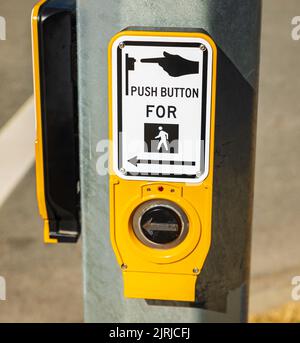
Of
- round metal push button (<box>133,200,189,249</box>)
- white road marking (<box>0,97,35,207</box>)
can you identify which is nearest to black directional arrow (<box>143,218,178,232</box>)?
round metal push button (<box>133,200,189,249</box>)

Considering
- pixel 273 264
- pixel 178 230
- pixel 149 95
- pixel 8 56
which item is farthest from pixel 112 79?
pixel 8 56

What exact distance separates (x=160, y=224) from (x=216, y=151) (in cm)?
26

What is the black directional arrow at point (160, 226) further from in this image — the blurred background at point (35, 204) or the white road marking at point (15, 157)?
the white road marking at point (15, 157)

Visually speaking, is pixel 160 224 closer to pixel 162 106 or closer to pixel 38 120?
pixel 162 106

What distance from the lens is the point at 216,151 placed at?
1949 mm

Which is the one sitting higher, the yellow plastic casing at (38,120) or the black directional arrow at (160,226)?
the yellow plastic casing at (38,120)

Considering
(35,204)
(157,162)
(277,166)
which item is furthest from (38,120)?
(277,166)

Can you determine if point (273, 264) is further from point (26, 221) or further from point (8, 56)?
point (8, 56)

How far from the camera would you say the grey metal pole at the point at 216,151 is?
1.85 metres

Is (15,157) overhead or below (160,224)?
below

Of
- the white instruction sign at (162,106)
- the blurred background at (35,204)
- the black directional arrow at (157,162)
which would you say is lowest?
the blurred background at (35,204)

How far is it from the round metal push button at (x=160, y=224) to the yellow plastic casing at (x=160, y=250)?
0.02m

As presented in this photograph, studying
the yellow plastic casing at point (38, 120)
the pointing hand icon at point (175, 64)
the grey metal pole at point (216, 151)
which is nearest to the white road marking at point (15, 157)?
the yellow plastic casing at point (38, 120)

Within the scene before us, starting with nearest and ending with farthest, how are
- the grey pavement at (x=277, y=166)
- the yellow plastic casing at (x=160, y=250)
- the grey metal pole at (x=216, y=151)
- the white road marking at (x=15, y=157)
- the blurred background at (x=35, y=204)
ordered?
the grey metal pole at (x=216, y=151) < the yellow plastic casing at (x=160, y=250) < the blurred background at (x=35, y=204) < the grey pavement at (x=277, y=166) < the white road marking at (x=15, y=157)
